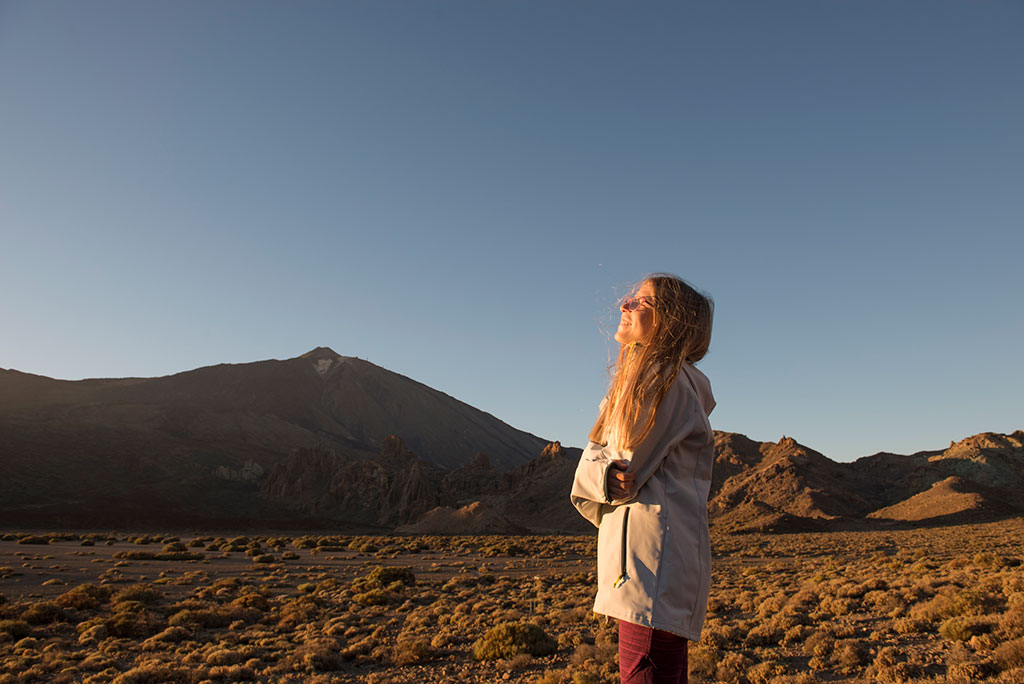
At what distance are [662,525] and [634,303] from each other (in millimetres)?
976

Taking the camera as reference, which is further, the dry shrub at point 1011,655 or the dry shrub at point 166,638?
the dry shrub at point 166,638

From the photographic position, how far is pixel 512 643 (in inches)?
434

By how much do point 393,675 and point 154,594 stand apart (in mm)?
14593

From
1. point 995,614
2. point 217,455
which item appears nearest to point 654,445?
point 995,614

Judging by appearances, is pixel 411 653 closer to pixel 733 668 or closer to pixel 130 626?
pixel 733 668

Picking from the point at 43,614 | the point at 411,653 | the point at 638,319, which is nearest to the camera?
the point at 638,319

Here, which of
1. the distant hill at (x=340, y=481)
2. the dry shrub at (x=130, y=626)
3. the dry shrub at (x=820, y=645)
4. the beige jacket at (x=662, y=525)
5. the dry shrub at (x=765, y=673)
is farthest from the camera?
the distant hill at (x=340, y=481)

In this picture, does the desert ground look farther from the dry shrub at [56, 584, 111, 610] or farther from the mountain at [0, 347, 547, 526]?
the mountain at [0, 347, 547, 526]

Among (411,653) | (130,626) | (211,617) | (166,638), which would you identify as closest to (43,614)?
(130,626)

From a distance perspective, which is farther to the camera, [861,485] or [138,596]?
[861,485]

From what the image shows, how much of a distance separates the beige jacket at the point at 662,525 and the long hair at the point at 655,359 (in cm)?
5

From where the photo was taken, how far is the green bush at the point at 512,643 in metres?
10.8

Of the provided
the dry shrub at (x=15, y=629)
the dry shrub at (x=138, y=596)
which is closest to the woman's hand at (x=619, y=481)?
the dry shrub at (x=15, y=629)

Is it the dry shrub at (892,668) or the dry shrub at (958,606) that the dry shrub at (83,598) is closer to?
the dry shrub at (892,668)
